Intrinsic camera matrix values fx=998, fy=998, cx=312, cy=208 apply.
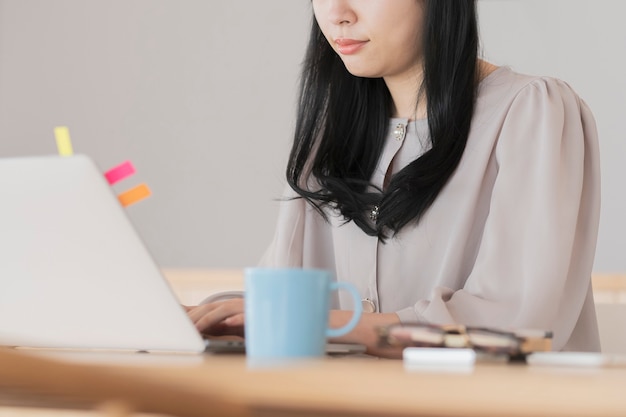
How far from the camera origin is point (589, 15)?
278 cm

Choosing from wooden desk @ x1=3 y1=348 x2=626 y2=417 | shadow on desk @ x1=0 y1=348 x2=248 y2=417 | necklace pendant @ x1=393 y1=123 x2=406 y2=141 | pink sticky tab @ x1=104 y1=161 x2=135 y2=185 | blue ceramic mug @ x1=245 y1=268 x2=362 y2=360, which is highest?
pink sticky tab @ x1=104 y1=161 x2=135 y2=185

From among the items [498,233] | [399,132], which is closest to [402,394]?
[498,233]

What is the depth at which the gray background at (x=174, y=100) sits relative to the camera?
326 centimetres

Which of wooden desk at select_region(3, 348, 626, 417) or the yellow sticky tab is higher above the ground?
the yellow sticky tab

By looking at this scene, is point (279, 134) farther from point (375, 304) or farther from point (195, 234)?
point (375, 304)

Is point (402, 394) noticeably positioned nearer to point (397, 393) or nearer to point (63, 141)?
point (397, 393)

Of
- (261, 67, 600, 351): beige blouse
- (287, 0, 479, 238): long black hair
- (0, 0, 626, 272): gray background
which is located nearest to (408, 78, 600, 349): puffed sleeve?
(261, 67, 600, 351): beige blouse

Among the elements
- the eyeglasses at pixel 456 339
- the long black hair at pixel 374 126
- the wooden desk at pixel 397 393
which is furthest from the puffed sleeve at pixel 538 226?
the wooden desk at pixel 397 393

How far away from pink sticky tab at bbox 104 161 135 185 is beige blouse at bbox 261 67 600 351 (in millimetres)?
569

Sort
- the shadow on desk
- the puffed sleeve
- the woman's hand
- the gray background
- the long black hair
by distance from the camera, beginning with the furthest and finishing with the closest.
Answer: the gray background → the long black hair → the puffed sleeve → the woman's hand → the shadow on desk

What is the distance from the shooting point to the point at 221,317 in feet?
3.66

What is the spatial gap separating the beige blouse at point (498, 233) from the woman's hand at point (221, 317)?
0.27 m

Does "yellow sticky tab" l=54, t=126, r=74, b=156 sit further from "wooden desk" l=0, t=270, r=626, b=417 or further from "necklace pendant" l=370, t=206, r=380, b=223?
"necklace pendant" l=370, t=206, r=380, b=223

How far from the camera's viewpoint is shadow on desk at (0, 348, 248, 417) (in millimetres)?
368
